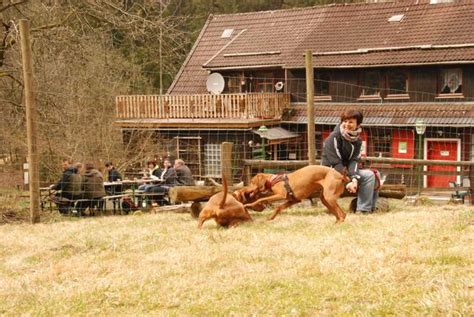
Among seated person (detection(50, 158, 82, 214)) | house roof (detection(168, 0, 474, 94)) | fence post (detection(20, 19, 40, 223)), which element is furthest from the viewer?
house roof (detection(168, 0, 474, 94))

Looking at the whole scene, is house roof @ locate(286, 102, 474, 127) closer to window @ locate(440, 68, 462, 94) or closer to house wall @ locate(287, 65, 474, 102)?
house wall @ locate(287, 65, 474, 102)

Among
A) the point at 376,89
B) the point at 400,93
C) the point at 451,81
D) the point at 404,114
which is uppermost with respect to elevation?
the point at 451,81

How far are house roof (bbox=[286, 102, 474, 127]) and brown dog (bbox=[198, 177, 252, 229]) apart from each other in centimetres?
1828

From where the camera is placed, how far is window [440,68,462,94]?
27047 mm

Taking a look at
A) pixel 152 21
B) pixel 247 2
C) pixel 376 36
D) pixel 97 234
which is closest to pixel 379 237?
pixel 97 234

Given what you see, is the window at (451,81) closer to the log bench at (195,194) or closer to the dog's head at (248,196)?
the log bench at (195,194)

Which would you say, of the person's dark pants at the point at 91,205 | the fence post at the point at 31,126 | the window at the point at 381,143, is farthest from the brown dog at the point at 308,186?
the window at the point at 381,143

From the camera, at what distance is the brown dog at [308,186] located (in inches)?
371

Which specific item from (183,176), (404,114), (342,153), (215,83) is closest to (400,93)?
(404,114)

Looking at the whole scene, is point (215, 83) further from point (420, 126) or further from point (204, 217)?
point (204, 217)

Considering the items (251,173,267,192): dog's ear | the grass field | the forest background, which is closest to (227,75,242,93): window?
the forest background

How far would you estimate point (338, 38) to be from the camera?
31.0 m

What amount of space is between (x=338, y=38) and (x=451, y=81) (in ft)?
19.7

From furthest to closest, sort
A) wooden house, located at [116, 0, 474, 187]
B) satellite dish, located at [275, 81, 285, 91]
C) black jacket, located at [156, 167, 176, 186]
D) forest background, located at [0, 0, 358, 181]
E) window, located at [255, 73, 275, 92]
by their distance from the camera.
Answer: window, located at [255, 73, 275, 92]
satellite dish, located at [275, 81, 285, 91]
wooden house, located at [116, 0, 474, 187]
black jacket, located at [156, 167, 176, 186]
forest background, located at [0, 0, 358, 181]
